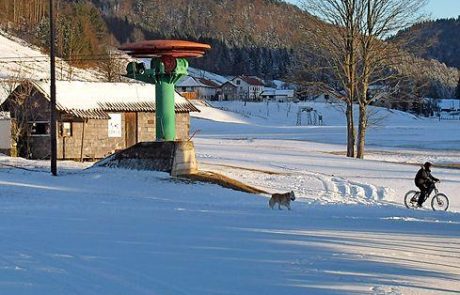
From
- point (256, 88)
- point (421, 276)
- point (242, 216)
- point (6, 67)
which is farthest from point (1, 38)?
point (421, 276)

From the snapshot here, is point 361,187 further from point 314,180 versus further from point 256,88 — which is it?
point 256,88

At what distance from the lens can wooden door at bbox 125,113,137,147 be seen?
37781 mm

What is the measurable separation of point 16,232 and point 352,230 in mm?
6102

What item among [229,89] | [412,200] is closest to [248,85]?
[229,89]

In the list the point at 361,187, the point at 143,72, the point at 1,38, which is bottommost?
the point at 361,187

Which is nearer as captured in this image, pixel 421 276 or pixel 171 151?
pixel 421 276

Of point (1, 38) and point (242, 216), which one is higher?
point (1, 38)

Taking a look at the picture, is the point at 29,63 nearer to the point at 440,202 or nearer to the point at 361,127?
the point at 361,127

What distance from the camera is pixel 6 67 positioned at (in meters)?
83.1

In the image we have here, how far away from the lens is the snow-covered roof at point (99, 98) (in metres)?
35.6

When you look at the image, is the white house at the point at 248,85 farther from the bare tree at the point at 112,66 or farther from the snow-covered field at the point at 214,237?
the snow-covered field at the point at 214,237

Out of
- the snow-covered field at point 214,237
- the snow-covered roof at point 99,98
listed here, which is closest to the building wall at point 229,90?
the snow-covered roof at point 99,98

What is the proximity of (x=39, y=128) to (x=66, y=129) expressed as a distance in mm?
1504

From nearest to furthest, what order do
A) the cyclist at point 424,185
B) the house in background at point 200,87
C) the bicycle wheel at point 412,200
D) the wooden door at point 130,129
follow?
the cyclist at point 424,185, the bicycle wheel at point 412,200, the wooden door at point 130,129, the house in background at point 200,87
